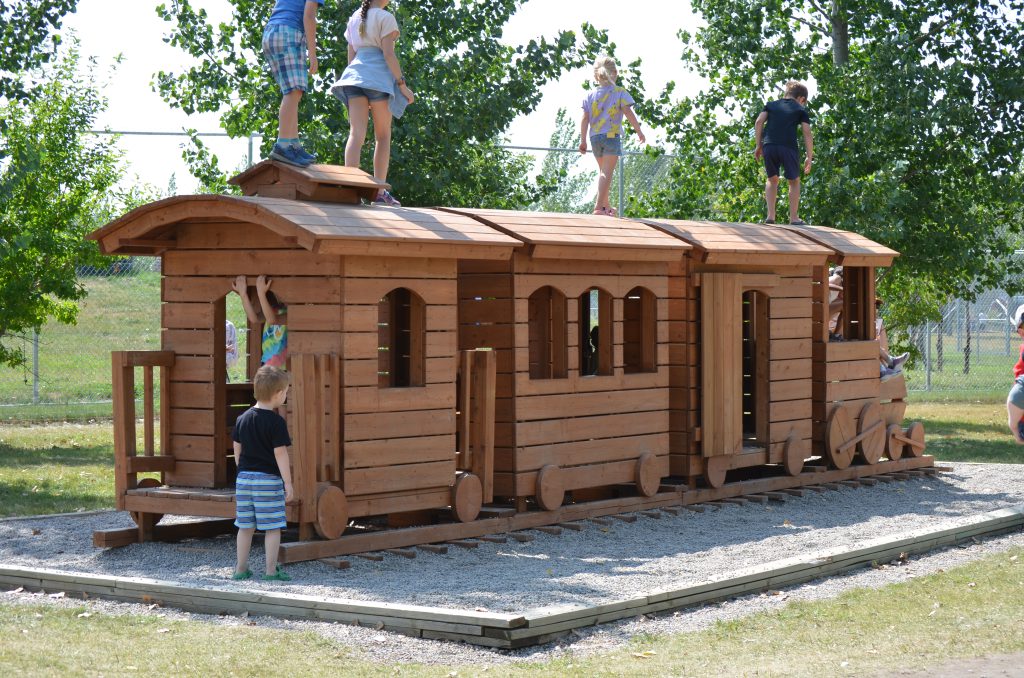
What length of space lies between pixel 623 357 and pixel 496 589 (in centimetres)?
444

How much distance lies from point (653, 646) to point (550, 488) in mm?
4336

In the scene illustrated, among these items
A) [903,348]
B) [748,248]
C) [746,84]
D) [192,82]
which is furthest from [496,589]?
[903,348]

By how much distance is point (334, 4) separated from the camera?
1764 centimetres

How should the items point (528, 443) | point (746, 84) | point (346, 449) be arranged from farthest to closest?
point (746, 84)
point (528, 443)
point (346, 449)

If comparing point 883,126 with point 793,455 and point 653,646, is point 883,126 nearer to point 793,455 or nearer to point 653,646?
point 793,455

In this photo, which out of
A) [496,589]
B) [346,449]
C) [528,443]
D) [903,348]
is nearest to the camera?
[496,589]

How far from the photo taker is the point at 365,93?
39.7 feet

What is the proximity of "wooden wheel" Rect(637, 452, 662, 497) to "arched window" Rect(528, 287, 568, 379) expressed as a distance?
1225 mm

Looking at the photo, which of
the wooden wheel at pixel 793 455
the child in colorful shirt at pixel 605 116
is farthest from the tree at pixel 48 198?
the wooden wheel at pixel 793 455

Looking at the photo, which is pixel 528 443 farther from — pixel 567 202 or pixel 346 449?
pixel 567 202

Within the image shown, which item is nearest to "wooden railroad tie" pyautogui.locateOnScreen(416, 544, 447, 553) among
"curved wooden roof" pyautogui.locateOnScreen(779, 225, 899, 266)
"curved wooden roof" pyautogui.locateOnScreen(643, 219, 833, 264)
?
"curved wooden roof" pyautogui.locateOnScreen(643, 219, 833, 264)

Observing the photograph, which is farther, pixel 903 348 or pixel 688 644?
pixel 903 348

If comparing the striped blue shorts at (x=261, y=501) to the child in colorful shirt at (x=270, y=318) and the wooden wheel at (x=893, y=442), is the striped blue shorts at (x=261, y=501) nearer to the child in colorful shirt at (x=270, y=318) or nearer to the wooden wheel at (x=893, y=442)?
the child in colorful shirt at (x=270, y=318)

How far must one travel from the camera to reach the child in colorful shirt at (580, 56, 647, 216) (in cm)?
1395
